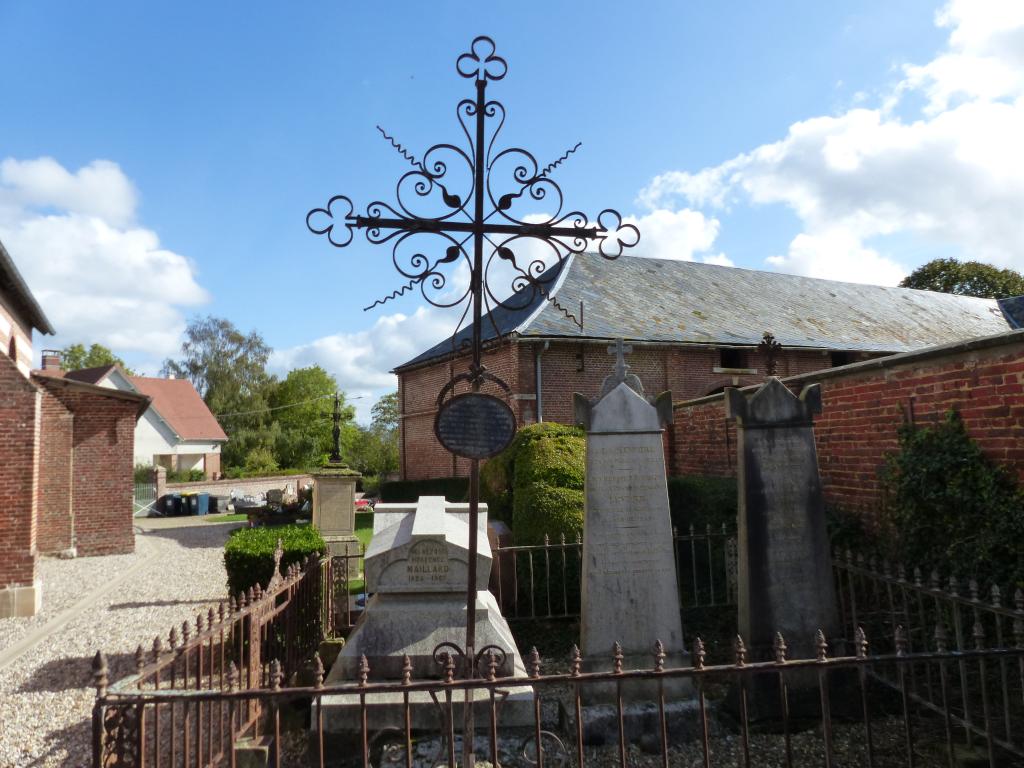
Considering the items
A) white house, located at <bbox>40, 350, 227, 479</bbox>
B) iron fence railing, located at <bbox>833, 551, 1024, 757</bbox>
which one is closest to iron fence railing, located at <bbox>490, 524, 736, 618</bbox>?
iron fence railing, located at <bbox>833, 551, 1024, 757</bbox>

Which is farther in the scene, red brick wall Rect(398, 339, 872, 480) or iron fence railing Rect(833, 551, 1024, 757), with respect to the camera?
red brick wall Rect(398, 339, 872, 480)

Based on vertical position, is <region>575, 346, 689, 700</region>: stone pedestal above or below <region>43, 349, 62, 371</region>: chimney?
below

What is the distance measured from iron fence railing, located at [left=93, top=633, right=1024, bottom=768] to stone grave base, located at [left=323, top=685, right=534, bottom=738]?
1 cm

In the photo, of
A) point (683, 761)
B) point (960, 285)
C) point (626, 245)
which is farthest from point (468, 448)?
point (960, 285)

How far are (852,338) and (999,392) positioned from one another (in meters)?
16.0

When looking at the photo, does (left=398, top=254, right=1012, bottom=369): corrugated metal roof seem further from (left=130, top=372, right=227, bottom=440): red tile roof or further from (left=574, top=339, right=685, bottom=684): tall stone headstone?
(left=130, top=372, right=227, bottom=440): red tile roof

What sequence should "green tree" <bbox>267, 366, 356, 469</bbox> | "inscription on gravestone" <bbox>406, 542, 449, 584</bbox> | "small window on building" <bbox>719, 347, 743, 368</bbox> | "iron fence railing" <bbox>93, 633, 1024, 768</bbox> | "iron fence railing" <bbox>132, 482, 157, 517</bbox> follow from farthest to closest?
"green tree" <bbox>267, 366, 356, 469</bbox> → "iron fence railing" <bbox>132, 482, 157, 517</bbox> → "small window on building" <bbox>719, 347, 743, 368</bbox> → "inscription on gravestone" <bbox>406, 542, 449, 584</bbox> → "iron fence railing" <bbox>93, 633, 1024, 768</bbox>

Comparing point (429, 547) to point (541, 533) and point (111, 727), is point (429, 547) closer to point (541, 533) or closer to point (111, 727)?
point (111, 727)

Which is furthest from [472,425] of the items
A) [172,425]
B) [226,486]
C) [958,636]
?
[172,425]

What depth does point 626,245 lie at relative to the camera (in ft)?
12.6

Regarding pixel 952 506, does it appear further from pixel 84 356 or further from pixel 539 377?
pixel 84 356

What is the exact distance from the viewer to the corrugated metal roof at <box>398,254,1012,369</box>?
1641cm

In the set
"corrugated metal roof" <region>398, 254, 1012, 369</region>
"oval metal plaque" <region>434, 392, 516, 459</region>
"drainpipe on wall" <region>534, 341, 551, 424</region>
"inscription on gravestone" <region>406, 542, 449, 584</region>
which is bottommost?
"inscription on gravestone" <region>406, 542, 449, 584</region>

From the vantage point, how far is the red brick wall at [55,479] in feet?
42.7
